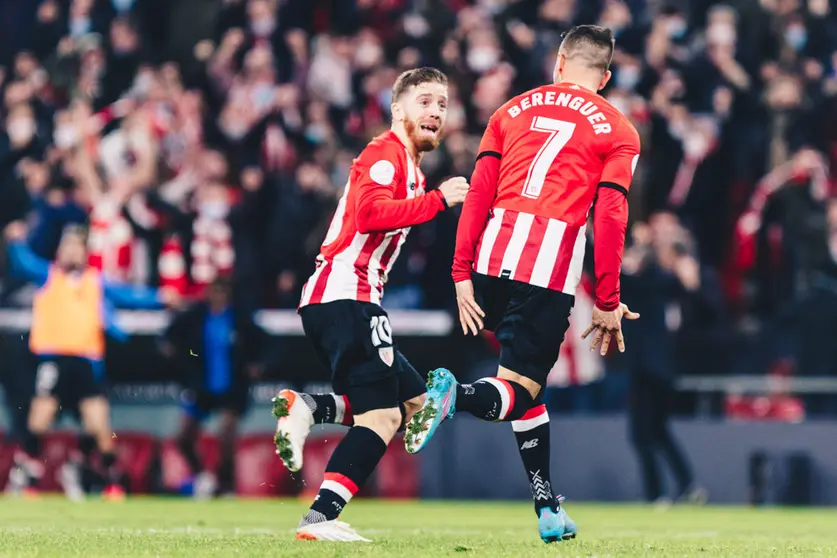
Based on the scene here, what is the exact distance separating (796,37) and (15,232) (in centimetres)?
864

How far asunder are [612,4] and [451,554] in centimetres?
1171

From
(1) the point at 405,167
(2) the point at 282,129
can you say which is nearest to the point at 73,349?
(2) the point at 282,129

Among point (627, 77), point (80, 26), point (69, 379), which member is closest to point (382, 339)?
point (69, 379)

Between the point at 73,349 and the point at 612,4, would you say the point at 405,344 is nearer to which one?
the point at 73,349

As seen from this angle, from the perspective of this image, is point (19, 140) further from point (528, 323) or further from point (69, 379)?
point (528, 323)

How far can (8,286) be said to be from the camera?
14.4m

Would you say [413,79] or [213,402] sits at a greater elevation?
[413,79]

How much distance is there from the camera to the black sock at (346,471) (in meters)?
6.66

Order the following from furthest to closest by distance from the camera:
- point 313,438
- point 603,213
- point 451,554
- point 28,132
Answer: point 28,132, point 313,438, point 603,213, point 451,554

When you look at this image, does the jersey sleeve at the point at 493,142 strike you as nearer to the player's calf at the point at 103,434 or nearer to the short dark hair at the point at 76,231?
the short dark hair at the point at 76,231

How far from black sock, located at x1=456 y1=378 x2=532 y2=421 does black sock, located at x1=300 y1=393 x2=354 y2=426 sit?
1.98 feet

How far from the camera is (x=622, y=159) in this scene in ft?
22.6

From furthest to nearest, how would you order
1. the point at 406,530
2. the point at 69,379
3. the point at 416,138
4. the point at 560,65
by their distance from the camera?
1. the point at 69,379
2. the point at 406,530
3. the point at 560,65
4. the point at 416,138

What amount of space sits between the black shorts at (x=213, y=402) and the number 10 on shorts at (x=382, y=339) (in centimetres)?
721
